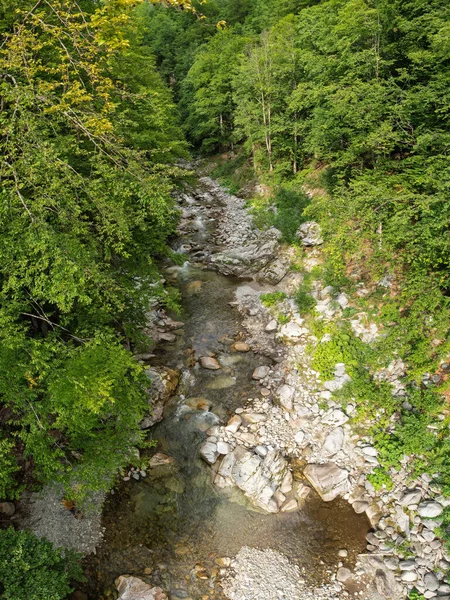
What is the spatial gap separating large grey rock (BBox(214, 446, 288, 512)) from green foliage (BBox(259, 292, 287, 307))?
6.52 m

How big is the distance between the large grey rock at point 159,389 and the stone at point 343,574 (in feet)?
18.4

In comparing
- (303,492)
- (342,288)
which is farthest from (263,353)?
(303,492)

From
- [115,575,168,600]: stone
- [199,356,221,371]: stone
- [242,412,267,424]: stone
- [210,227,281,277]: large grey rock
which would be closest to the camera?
[115,575,168,600]: stone

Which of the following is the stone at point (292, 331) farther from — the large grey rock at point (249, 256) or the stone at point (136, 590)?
the stone at point (136, 590)

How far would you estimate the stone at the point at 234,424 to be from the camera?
965 cm

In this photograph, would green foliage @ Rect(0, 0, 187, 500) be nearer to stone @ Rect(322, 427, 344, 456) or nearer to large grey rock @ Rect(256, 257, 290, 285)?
stone @ Rect(322, 427, 344, 456)

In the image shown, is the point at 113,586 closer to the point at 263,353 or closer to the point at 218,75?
the point at 263,353

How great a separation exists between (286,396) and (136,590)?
5.74m

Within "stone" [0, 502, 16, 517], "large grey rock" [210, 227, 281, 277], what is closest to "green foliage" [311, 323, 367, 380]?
"large grey rock" [210, 227, 281, 277]

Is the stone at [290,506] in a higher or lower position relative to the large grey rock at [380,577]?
higher

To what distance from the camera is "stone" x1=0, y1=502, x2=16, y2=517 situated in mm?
7469

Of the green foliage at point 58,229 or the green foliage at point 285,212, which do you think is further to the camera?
the green foliage at point 285,212

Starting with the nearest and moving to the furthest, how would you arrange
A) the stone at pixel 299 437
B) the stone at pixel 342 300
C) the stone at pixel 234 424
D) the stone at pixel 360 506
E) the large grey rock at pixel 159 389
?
1. the stone at pixel 360 506
2. the stone at pixel 299 437
3. the stone at pixel 234 424
4. the large grey rock at pixel 159 389
5. the stone at pixel 342 300

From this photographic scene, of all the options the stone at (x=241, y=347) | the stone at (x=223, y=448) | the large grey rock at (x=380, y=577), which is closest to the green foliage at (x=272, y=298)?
the stone at (x=241, y=347)
